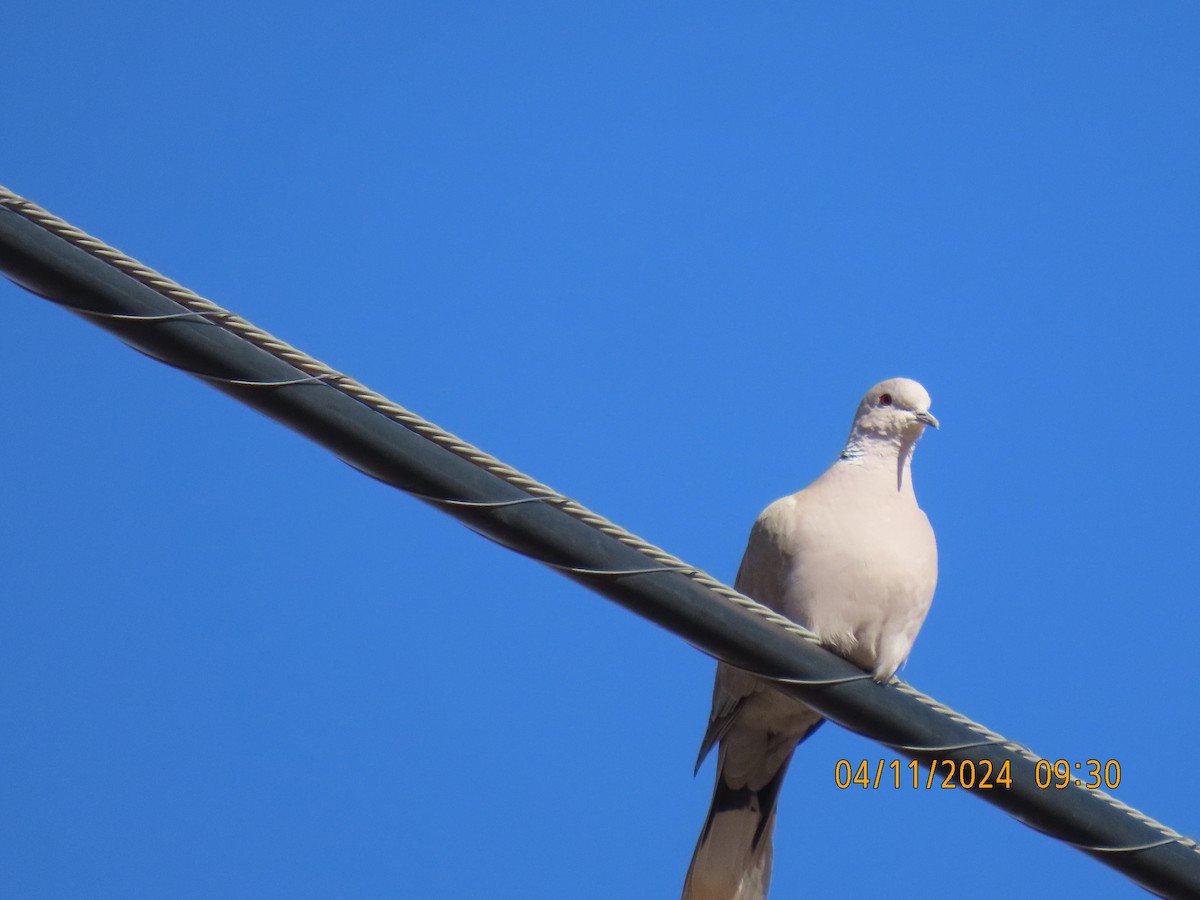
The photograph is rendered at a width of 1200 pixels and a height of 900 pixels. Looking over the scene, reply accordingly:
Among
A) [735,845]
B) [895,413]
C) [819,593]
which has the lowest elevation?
[735,845]

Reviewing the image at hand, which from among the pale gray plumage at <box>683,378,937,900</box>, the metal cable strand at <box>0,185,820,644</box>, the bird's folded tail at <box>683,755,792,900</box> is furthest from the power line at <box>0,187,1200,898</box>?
the bird's folded tail at <box>683,755,792,900</box>

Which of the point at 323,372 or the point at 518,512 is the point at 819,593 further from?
the point at 323,372

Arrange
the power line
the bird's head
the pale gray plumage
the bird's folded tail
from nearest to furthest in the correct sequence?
1. the power line
2. the pale gray plumage
3. the bird's folded tail
4. the bird's head

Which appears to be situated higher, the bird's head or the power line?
the bird's head

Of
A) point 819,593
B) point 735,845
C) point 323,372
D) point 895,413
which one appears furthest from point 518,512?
point 895,413

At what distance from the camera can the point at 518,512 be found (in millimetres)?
2674

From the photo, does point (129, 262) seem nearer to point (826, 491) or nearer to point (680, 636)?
point (680, 636)

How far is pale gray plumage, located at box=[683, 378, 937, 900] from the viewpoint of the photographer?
4445 mm

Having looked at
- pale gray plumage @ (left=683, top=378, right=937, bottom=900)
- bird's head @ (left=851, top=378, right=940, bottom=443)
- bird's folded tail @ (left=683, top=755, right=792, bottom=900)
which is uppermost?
bird's head @ (left=851, top=378, right=940, bottom=443)

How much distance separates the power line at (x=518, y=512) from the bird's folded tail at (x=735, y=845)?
160 cm

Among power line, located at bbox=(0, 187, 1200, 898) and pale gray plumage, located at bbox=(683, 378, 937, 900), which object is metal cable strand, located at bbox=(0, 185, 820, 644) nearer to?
power line, located at bbox=(0, 187, 1200, 898)

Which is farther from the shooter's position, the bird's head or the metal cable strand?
the bird's head

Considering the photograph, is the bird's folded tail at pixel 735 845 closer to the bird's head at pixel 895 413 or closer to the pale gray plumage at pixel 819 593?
the pale gray plumage at pixel 819 593

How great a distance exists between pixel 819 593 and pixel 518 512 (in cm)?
201
